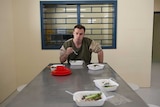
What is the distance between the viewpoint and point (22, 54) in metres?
→ 4.21

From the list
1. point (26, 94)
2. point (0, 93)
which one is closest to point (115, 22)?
point (0, 93)

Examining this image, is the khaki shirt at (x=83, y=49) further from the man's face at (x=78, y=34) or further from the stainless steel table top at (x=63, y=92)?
the stainless steel table top at (x=63, y=92)

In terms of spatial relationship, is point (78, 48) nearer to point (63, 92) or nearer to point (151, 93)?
point (63, 92)

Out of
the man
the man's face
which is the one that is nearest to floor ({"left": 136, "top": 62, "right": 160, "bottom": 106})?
the man

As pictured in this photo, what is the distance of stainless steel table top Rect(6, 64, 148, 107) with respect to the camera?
128cm

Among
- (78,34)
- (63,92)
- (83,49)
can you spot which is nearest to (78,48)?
(83,49)

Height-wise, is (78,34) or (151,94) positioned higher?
(78,34)

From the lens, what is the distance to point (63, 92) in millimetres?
1521

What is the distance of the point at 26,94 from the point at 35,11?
296 centimetres

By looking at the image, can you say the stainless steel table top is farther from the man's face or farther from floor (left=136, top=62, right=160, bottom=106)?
floor (left=136, top=62, right=160, bottom=106)

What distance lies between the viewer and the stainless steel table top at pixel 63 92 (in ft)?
4.21

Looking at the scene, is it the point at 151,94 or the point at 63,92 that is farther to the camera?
the point at 151,94

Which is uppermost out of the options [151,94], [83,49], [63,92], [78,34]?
[78,34]

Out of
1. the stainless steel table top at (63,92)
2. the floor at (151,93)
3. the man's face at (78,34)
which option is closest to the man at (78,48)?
the man's face at (78,34)
